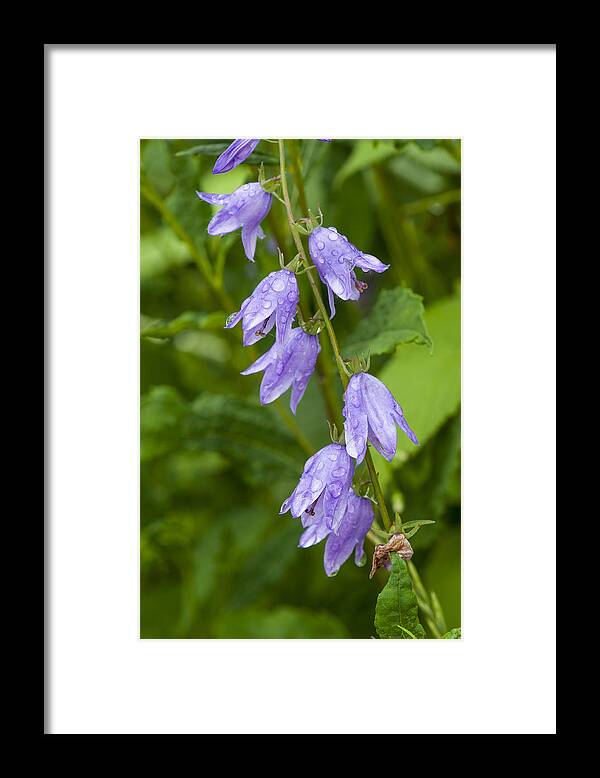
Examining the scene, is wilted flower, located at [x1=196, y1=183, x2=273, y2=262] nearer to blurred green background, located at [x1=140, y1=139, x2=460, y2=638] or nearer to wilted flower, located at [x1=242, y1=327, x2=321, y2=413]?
blurred green background, located at [x1=140, y1=139, x2=460, y2=638]

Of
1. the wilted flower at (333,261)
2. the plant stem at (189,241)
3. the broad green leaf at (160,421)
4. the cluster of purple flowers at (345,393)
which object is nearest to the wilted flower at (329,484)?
the cluster of purple flowers at (345,393)

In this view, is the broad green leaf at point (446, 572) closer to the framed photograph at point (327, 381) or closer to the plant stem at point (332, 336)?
the framed photograph at point (327, 381)

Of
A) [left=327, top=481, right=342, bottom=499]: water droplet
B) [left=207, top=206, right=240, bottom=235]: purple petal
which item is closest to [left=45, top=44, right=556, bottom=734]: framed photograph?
[left=207, top=206, right=240, bottom=235]: purple petal

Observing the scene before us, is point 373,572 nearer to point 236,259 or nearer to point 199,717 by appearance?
point 199,717

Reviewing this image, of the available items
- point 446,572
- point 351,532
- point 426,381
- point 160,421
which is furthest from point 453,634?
point 160,421

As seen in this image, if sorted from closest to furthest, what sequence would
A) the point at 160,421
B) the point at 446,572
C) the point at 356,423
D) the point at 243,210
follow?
the point at 356,423 → the point at 243,210 → the point at 446,572 → the point at 160,421

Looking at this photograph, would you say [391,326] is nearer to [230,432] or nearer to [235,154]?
[235,154]
